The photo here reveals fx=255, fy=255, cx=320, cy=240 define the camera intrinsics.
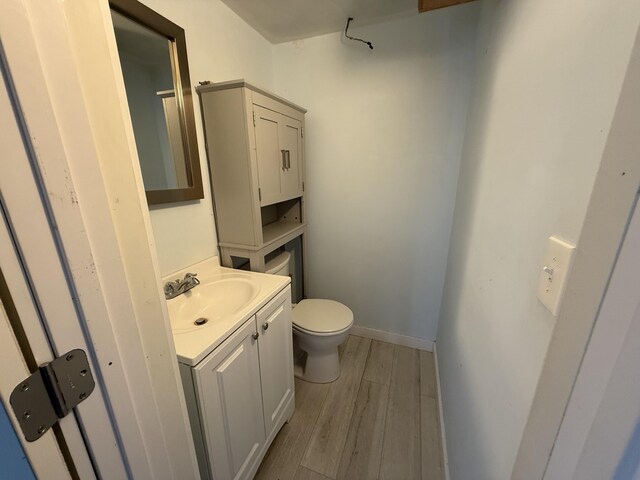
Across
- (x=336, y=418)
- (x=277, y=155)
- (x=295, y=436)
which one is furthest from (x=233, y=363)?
(x=277, y=155)

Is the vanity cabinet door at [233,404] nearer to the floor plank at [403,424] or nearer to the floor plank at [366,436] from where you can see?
the floor plank at [366,436]

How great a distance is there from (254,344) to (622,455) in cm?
100

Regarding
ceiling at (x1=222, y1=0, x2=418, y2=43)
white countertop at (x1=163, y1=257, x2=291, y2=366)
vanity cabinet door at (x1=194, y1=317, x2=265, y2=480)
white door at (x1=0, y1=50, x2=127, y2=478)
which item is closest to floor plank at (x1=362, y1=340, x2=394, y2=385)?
vanity cabinet door at (x1=194, y1=317, x2=265, y2=480)

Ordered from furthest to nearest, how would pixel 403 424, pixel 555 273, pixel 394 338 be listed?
pixel 394 338 < pixel 403 424 < pixel 555 273

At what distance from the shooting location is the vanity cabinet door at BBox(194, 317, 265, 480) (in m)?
0.86

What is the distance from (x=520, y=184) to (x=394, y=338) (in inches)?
67.3

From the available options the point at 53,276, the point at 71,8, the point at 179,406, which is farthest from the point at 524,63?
the point at 179,406

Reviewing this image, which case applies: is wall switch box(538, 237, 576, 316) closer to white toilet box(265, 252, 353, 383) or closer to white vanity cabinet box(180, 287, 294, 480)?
white vanity cabinet box(180, 287, 294, 480)

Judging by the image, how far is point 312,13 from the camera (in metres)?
1.51

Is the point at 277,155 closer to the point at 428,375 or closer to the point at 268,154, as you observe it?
the point at 268,154

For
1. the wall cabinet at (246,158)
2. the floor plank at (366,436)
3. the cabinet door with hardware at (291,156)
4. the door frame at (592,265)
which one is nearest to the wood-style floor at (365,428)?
the floor plank at (366,436)

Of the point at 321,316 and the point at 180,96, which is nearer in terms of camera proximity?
the point at 180,96

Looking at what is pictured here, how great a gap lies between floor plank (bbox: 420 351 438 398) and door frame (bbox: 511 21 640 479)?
1352 millimetres

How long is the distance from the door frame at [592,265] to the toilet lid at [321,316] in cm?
119
